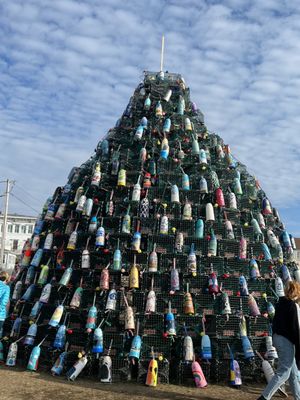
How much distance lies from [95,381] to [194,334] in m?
2.94

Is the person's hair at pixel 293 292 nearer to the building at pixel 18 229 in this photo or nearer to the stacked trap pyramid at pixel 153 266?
the stacked trap pyramid at pixel 153 266

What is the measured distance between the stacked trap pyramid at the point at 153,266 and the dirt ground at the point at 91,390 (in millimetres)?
425

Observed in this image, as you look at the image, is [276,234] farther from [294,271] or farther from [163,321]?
[163,321]

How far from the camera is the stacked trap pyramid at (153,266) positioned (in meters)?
11.3

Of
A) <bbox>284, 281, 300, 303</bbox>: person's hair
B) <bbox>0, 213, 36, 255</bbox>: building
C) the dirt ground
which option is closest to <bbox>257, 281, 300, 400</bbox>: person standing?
<bbox>284, 281, 300, 303</bbox>: person's hair

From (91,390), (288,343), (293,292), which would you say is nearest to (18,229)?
(91,390)

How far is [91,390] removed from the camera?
971 centimetres

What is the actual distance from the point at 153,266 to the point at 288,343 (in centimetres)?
507

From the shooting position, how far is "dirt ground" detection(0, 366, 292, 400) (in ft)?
30.1

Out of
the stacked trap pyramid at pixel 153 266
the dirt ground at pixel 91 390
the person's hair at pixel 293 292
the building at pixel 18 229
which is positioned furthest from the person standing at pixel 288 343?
the building at pixel 18 229

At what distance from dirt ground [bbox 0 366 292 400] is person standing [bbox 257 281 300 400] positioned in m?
2.05

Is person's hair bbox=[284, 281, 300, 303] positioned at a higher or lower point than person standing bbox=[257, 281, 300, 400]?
higher

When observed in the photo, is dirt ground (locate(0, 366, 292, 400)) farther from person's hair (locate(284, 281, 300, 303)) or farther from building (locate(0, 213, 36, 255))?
building (locate(0, 213, 36, 255))

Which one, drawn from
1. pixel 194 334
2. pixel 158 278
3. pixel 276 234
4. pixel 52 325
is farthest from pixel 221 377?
pixel 276 234
